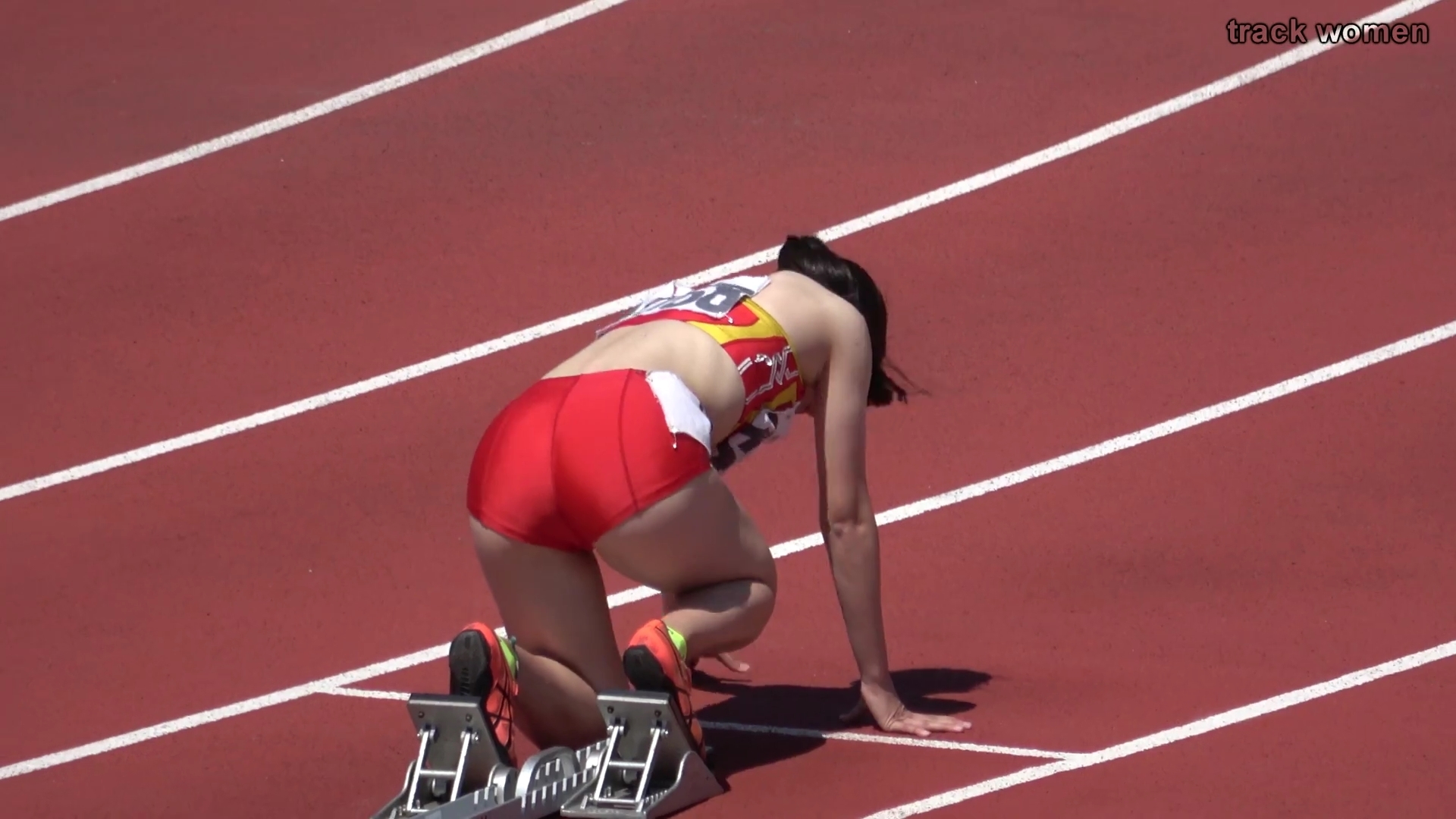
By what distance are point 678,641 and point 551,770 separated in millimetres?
430

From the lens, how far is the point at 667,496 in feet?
14.3

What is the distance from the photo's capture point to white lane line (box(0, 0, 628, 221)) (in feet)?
30.0

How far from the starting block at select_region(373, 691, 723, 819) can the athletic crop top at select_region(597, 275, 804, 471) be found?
27.3 inches

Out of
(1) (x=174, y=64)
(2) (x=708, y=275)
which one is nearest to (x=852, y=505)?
(2) (x=708, y=275)

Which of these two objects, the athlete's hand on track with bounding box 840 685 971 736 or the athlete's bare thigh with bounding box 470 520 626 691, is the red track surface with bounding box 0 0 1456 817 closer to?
the athlete's hand on track with bounding box 840 685 971 736

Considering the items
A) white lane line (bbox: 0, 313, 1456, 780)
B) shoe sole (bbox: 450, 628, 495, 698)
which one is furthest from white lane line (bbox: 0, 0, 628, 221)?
shoe sole (bbox: 450, 628, 495, 698)

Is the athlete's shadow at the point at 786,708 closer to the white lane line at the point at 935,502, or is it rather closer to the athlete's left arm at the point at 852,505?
the athlete's left arm at the point at 852,505

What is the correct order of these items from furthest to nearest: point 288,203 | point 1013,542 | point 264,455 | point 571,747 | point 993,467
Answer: point 288,203 → point 264,455 → point 993,467 → point 1013,542 → point 571,747

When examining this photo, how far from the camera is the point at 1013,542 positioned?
629 centimetres

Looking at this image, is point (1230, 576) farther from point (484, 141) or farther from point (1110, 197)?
point (484, 141)

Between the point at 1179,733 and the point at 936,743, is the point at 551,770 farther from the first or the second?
the point at 1179,733

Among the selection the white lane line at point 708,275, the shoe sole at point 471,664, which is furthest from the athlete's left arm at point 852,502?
the white lane line at point 708,275

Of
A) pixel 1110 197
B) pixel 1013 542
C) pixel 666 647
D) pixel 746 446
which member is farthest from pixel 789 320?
pixel 1110 197

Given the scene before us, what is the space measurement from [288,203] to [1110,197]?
384 cm
